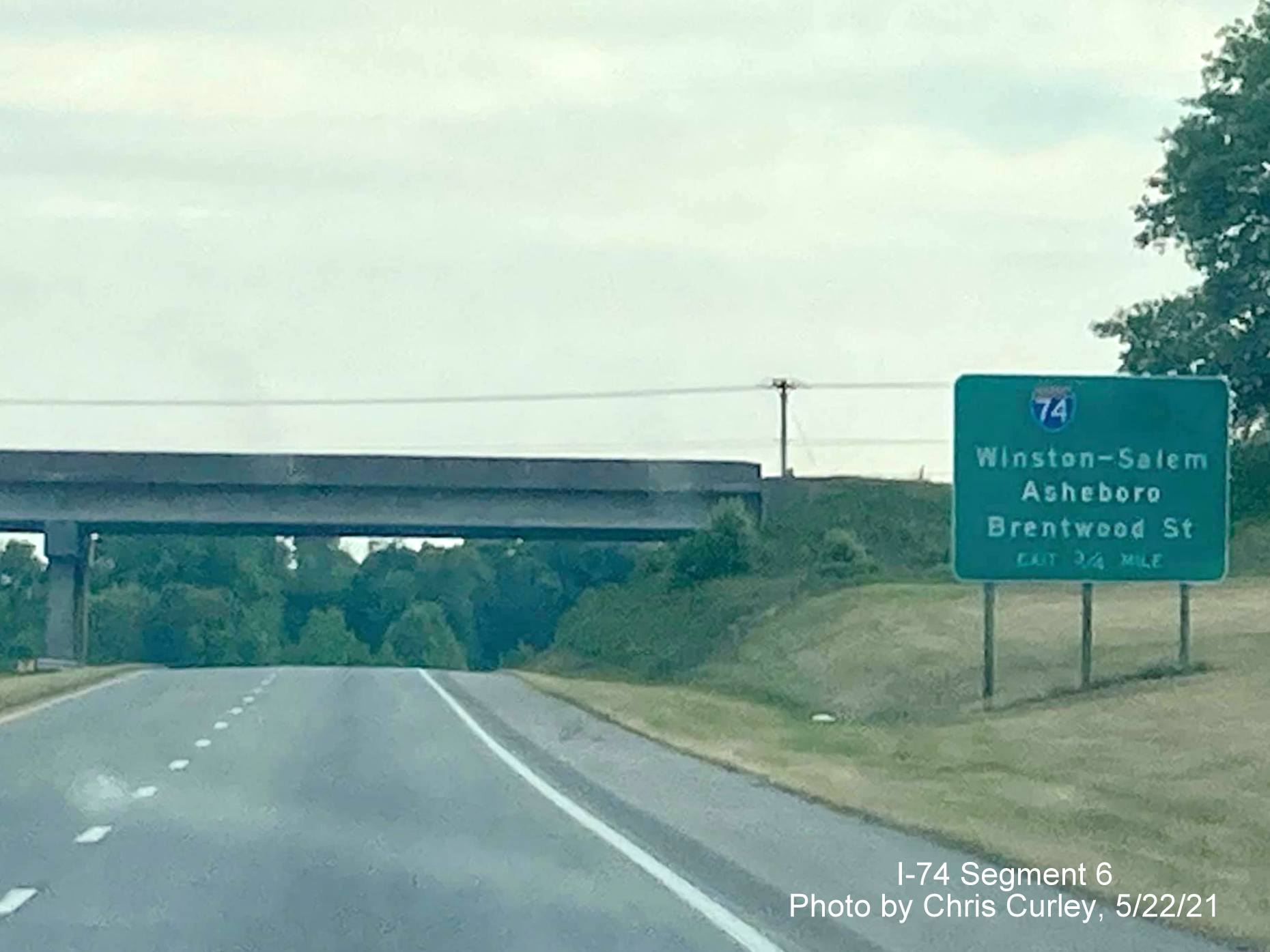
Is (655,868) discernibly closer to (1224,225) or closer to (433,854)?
(433,854)

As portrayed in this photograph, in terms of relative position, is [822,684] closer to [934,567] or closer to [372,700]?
[372,700]

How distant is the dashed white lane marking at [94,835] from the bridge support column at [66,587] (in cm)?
6959

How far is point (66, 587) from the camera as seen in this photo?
94.9 m

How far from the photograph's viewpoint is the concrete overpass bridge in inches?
3605

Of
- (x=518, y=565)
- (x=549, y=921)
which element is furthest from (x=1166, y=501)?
(x=518, y=565)

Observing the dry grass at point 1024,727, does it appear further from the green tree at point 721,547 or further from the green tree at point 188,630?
the green tree at point 188,630

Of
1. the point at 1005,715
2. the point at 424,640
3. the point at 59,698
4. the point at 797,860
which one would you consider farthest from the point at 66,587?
the point at 424,640

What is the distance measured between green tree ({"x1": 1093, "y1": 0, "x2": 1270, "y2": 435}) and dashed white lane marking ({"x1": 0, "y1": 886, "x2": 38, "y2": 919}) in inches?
2448

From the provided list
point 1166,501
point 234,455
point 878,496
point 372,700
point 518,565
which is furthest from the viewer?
point 518,565

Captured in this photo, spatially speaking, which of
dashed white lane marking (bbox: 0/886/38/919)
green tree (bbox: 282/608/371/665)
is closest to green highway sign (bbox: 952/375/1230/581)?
dashed white lane marking (bbox: 0/886/38/919)

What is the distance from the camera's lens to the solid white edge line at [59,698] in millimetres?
47250

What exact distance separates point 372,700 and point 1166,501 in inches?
701

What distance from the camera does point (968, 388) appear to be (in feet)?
141

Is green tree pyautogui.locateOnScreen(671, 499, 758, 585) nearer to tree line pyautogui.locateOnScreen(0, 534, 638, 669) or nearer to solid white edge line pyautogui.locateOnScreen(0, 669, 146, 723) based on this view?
solid white edge line pyautogui.locateOnScreen(0, 669, 146, 723)
